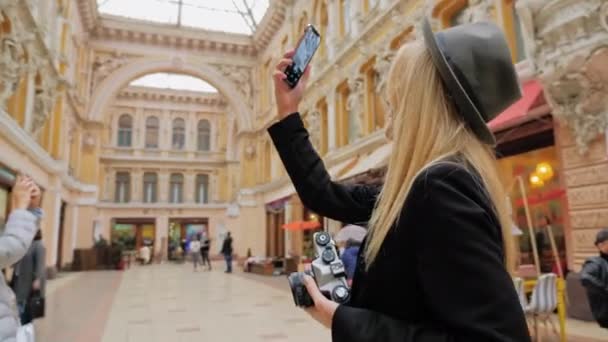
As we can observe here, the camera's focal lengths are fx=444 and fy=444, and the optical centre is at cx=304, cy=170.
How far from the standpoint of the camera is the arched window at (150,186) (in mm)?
32031

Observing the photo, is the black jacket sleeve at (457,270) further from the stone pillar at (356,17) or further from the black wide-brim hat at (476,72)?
the stone pillar at (356,17)

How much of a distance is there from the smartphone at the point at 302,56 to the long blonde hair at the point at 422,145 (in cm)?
45

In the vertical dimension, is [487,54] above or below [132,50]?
below

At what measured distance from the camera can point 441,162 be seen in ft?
2.75

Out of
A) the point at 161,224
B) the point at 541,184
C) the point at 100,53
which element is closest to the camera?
the point at 541,184

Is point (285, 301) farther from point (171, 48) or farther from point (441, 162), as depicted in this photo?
point (171, 48)

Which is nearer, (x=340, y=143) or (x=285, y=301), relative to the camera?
(x=285, y=301)

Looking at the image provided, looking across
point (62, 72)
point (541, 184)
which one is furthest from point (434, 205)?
point (62, 72)

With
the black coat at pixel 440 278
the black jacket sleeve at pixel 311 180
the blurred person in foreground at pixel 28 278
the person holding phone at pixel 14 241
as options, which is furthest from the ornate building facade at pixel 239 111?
the blurred person in foreground at pixel 28 278

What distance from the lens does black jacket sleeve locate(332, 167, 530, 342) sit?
0.73m

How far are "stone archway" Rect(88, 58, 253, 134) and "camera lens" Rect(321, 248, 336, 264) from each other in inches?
847

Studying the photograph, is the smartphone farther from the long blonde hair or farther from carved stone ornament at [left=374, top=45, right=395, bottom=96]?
carved stone ornament at [left=374, top=45, right=395, bottom=96]

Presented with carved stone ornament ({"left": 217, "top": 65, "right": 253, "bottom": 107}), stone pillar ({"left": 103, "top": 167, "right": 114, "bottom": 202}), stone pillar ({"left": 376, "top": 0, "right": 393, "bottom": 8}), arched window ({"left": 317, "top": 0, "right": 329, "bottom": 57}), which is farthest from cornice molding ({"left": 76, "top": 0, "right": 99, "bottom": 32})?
stone pillar ({"left": 103, "top": 167, "right": 114, "bottom": 202})

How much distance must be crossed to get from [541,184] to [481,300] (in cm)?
814
